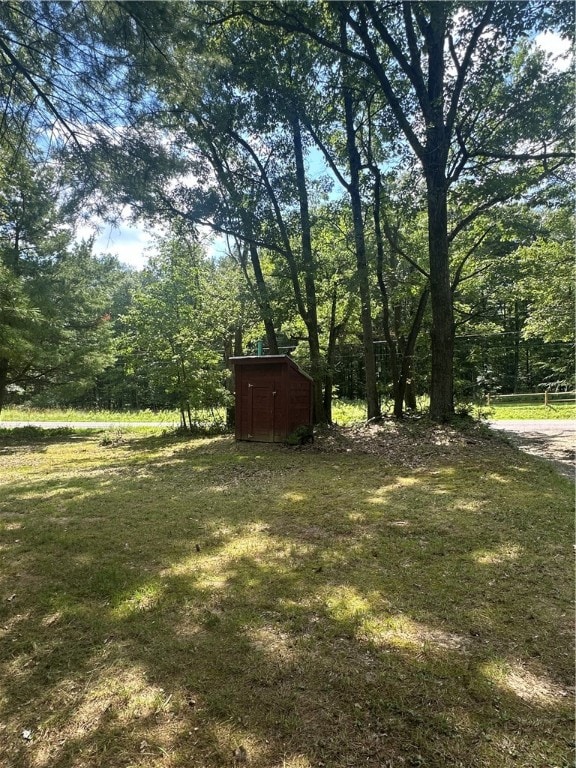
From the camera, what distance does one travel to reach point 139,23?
3506mm

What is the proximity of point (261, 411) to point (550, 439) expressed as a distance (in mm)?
6133

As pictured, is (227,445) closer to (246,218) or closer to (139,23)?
(246,218)

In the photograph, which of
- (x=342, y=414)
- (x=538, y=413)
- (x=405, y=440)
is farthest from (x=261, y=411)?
(x=538, y=413)

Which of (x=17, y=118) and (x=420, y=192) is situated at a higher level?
(x=420, y=192)

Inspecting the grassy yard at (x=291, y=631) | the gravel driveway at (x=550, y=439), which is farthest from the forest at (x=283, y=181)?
the grassy yard at (x=291, y=631)

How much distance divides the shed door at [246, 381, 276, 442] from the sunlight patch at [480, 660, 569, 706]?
7425 millimetres

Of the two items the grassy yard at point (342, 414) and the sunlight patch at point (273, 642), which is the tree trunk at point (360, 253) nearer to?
the grassy yard at point (342, 414)

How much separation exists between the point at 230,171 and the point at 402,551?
32.4 feet

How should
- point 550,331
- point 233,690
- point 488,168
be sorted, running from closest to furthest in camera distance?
point 233,690
point 488,168
point 550,331

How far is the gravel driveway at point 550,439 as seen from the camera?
667cm

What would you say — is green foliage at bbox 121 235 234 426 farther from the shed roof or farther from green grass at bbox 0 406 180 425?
green grass at bbox 0 406 180 425

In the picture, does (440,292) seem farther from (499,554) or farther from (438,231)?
(499,554)

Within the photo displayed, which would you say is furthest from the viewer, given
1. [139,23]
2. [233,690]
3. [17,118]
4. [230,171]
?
[230,171]

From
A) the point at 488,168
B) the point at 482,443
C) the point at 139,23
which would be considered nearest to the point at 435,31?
the point at 488,168
